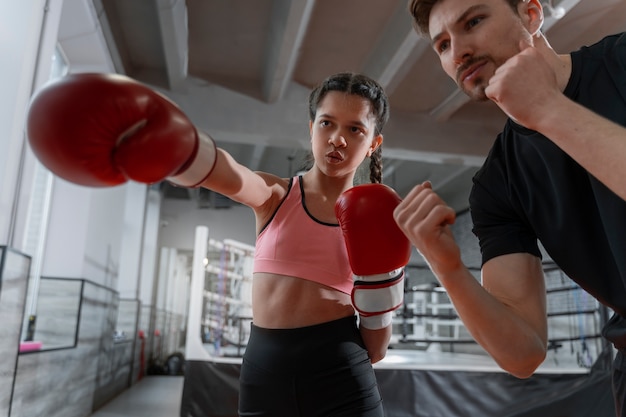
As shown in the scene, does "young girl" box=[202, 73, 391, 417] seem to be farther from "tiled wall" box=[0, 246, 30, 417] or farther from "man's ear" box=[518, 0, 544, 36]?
"tiled wall" box=[0, 246, 30, 417]

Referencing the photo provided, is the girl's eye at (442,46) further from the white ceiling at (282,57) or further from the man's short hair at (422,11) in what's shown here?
the white ceiling at (282,57)

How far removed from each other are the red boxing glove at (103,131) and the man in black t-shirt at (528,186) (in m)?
0.48

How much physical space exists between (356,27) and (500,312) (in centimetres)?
Answer: 397

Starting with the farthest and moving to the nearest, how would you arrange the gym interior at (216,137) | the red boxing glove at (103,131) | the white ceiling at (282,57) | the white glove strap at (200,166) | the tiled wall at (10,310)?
the white ceiling at (282,57) → the gym interior at (216,137) → the tiled wall at (10,310) → the white glove strap at (200,166) → the red boxing glove at (103,131)

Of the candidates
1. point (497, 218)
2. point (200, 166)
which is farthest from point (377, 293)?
point (200, 166)

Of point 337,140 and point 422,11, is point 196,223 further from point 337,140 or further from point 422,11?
point 422,11

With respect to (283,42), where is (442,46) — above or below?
below

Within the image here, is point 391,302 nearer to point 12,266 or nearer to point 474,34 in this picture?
point 474,34

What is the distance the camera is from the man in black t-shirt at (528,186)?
0.89m

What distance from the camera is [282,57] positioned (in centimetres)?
459

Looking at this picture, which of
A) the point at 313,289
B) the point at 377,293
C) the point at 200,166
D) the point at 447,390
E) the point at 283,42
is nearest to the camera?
the point at 200,166

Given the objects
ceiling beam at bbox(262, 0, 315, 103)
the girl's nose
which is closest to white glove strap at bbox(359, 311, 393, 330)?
the girl's nose

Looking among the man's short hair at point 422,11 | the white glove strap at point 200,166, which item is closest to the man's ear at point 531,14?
the man's short hair at point 422,11

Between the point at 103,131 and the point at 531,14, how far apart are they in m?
1.02
